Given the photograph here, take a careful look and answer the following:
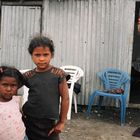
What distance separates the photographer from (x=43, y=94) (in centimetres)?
310

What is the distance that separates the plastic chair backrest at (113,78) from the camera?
300 inches

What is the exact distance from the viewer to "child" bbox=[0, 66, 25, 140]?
2826 mm

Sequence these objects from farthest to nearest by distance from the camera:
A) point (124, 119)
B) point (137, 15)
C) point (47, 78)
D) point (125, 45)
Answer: point (137, 15), point (125, 45), point (124, 119), point (47, 78)

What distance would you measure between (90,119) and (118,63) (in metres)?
1.38

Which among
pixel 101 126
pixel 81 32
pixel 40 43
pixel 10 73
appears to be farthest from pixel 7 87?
pixel 81 32

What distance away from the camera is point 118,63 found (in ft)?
25.6

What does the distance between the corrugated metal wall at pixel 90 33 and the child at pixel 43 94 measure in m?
4.72

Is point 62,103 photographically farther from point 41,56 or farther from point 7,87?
point 7,87

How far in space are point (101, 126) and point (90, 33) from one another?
2089 millimetres

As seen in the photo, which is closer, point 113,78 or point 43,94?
point 43,94

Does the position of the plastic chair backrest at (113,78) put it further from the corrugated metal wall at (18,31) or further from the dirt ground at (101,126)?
the corrugated metal wall at (18,31)

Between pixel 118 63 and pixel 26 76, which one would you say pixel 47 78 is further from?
pixel 118 63

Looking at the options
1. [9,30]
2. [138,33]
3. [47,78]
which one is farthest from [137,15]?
[47,78]

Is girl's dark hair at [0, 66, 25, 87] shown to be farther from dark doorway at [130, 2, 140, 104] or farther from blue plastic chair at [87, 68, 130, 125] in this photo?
dark doorway at [130, 2, 140, 104]
